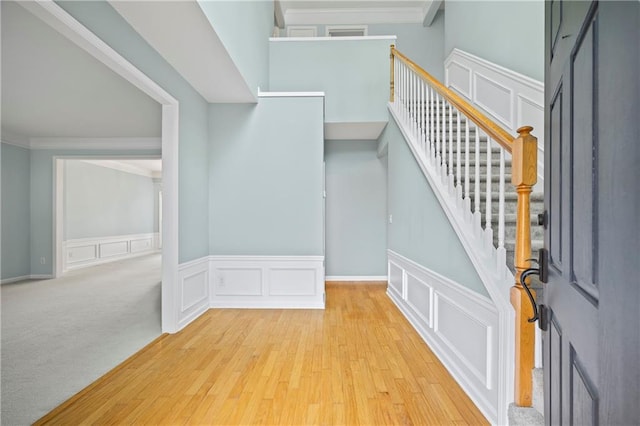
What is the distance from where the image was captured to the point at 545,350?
0.96 m

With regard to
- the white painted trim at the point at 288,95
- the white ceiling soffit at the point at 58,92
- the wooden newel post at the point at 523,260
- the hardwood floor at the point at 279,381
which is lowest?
the hardwood floor at the point at 279,381

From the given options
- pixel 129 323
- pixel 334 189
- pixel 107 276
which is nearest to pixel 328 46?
pixel 334 189

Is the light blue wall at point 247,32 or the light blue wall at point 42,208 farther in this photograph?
the light blue wall at point 42,208

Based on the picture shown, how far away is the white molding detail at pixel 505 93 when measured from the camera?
334 centimetres

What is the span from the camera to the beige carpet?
6.64 feet

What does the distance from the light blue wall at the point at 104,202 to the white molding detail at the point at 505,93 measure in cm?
742

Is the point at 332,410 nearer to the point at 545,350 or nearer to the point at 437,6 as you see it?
the point at 545,350

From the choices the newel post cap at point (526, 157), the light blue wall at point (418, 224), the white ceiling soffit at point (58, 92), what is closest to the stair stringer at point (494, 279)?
the light blue wall at point (418, 224)

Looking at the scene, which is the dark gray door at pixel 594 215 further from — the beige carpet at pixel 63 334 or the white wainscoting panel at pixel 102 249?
the white wainscoting panel at pixel 102 249

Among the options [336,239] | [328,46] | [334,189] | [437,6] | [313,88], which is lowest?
[336,239]

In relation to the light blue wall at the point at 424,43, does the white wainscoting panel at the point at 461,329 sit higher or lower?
lower

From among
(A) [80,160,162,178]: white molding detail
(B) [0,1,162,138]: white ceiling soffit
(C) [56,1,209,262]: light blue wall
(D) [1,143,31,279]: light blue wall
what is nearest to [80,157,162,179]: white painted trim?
(A) [80,160,162,178]: white molding detail

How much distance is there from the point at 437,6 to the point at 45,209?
8.03 meters

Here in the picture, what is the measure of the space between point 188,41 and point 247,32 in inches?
45.7
